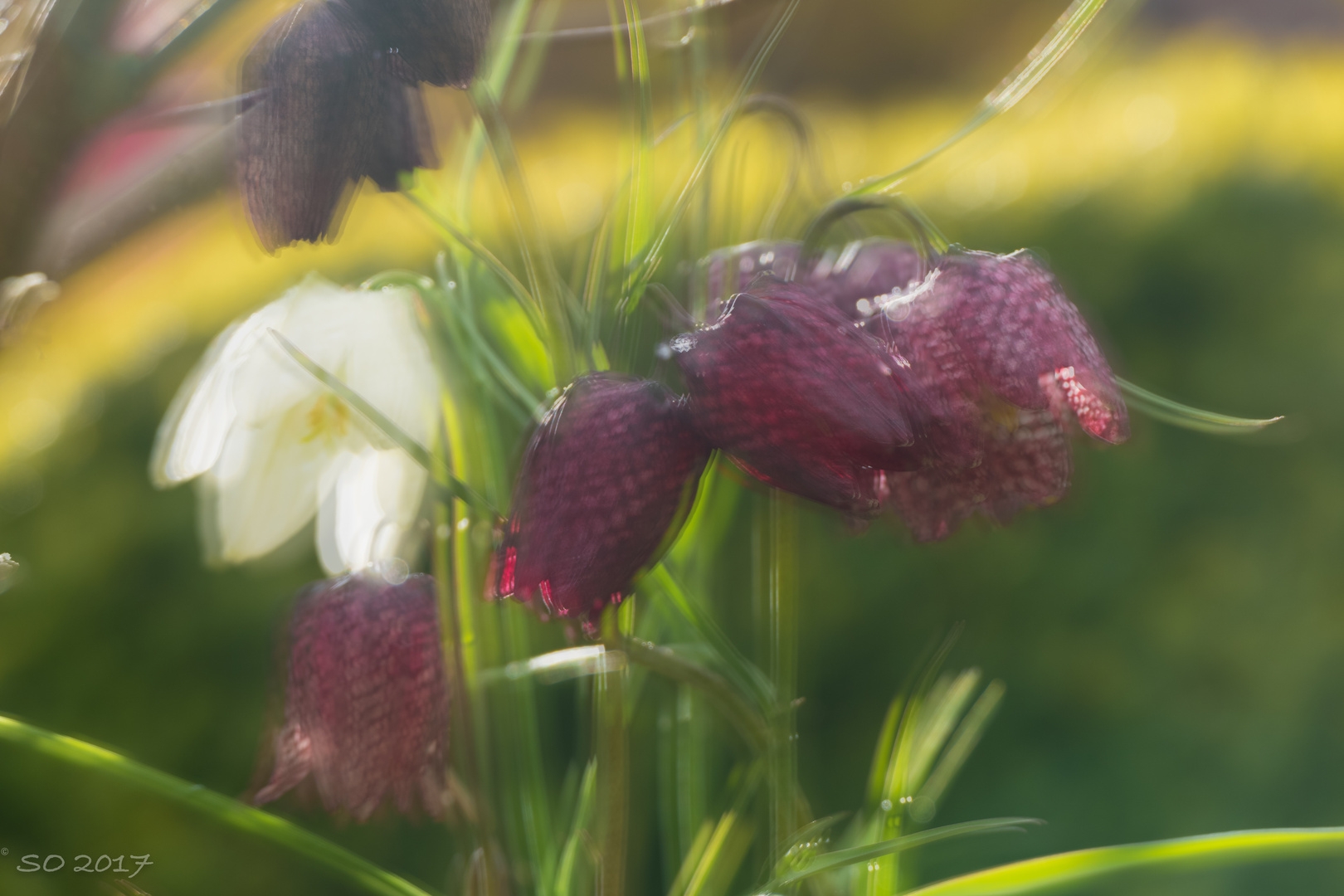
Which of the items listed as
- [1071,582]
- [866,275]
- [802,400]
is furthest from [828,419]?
[1071,582]

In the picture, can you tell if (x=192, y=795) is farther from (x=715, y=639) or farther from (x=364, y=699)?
(x=715, y=639)

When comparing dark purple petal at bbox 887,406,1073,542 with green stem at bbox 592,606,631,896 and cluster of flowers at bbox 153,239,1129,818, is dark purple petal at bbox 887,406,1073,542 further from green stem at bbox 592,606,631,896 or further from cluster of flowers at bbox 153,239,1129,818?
green stem at bbox 592,606,631,896

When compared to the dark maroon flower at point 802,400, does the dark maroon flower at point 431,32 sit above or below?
above

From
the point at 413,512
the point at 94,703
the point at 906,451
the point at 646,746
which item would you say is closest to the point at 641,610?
the point at 413,512

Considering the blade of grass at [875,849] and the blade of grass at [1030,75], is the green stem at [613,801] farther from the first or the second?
the blade of grass at [1030,75]

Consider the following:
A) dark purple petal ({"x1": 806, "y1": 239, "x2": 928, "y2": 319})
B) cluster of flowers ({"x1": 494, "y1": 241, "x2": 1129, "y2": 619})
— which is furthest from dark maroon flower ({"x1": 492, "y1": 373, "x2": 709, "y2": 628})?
dark purple petal ({"x1": 806, "y1": 239, "x2": 928, "y2": 319})

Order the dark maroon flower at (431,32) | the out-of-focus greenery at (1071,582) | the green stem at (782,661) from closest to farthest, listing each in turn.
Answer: the dark maroon flower at (431,32) → the green stem at (782,661) → the out-of-focus greenery at (1071,582)

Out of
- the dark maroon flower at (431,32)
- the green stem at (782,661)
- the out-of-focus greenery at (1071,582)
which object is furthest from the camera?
the out-of-focus greenery at (1071,582)

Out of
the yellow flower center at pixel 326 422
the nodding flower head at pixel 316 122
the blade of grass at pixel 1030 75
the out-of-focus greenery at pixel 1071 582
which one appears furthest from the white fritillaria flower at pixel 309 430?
the out-of-focus greenery at pixel 1071 582
